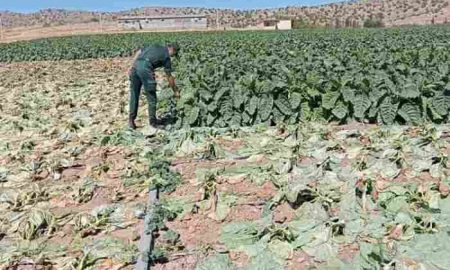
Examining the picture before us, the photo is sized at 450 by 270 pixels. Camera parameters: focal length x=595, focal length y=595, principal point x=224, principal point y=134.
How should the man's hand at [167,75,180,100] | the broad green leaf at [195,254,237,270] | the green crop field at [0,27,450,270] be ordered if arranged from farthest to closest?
the man's hand at [167,75,180,100] → the green crop field at [0,27,450,270] → the broad green leaf at [195,254,237,270]

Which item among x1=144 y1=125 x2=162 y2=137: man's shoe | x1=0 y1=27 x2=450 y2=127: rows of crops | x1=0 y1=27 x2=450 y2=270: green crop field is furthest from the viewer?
x1=144 y1=125 x2=162 y2=137: man's shoe

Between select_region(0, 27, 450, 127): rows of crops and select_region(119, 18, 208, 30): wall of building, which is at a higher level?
select_region(0, 27, 450, 127): rows of crops

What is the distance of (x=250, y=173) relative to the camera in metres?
7.02

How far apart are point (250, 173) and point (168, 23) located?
247ft

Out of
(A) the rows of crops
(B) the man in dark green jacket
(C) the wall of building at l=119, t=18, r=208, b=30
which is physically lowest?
(C) the wall of building at l=119, t=18, r=208, b=30

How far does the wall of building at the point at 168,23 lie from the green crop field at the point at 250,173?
68.3 m

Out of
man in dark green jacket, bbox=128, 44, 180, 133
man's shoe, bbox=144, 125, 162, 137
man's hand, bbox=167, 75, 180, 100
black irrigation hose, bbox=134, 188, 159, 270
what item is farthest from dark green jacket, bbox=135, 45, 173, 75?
black irrigation hose, bbox=134, 188, 159, 270

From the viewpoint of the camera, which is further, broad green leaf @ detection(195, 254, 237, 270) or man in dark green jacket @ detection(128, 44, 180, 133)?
man in dark green jacket @ detection(128, 44, 180, 133)

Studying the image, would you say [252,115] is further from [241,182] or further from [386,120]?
[241,182]

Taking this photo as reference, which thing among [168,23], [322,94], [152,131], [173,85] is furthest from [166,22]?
[322,94]

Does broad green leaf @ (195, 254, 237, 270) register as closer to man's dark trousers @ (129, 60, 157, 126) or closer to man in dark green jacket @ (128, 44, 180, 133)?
man in dark green jacket @ (128, 44, 180, 133)

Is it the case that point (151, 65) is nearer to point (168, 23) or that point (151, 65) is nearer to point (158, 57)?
point (158, 57)

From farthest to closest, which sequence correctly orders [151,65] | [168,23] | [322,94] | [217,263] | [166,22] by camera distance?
[166,22] → [168,23] → [151,65] → [322,94] → [217,263]

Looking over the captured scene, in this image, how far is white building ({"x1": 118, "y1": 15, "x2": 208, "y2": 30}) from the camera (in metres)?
79.8
